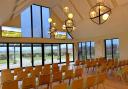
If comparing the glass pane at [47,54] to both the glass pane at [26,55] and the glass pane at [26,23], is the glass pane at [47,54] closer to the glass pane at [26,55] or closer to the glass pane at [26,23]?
the glass pane at [26,55]

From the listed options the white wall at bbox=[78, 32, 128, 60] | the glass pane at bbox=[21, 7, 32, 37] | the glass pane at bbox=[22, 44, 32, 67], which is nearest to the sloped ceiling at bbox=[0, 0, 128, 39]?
the white wall at bbox=[78, 32, 128, 60]

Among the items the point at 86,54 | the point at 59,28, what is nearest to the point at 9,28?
the point at 59,28

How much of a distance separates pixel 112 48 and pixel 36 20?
268 inches

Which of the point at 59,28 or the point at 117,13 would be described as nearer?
the point at 117,13

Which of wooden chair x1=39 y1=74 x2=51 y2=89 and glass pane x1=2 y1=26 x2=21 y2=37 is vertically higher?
glass pane x1=2 y1=26 x2=21 y2=37

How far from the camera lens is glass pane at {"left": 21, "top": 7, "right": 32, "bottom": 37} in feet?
44.8

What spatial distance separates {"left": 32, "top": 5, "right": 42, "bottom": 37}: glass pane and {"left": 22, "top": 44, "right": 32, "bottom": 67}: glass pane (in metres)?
1.27

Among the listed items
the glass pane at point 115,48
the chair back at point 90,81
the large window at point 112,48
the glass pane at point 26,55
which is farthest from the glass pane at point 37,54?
the chair back at point 90,81

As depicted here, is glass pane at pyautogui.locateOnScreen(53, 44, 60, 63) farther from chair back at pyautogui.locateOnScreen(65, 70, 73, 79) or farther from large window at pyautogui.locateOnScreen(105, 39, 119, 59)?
chair back at pyautogui.locateOnScreen(65, 70, 73, 79)

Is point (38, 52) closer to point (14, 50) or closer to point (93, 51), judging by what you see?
point (14, 50)

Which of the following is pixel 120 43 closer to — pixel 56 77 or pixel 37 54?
pixel 37 54

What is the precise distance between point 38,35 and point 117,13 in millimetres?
6704

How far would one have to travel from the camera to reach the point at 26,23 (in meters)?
14.0

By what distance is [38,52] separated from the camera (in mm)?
14664
